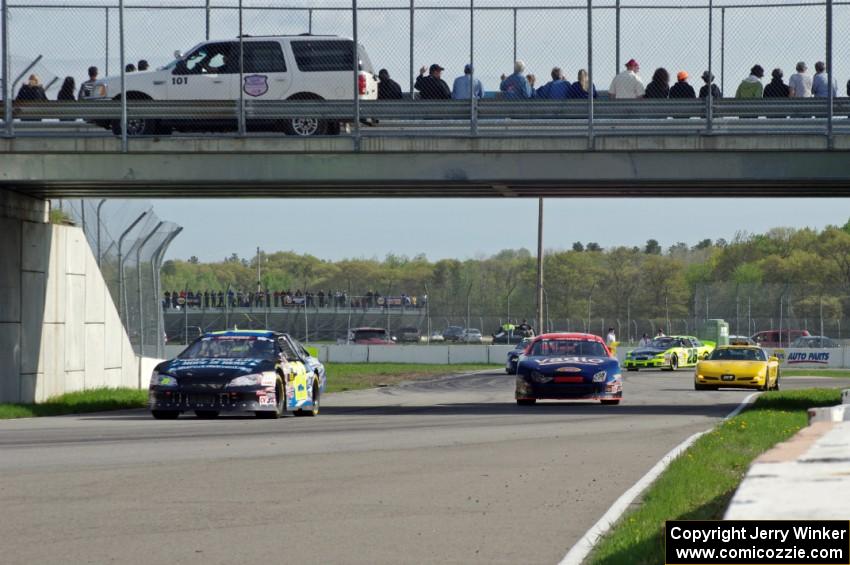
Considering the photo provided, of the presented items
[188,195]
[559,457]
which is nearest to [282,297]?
[188,195]

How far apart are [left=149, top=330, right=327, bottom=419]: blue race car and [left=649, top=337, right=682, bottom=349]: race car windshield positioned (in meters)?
30.9

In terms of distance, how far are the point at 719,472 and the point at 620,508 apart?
7.25 ft

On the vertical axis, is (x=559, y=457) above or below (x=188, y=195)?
below

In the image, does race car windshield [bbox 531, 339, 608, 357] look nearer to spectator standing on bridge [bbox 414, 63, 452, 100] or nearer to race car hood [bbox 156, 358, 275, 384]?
spectator standing on bridge [bbox 414, 63, 452, 100]

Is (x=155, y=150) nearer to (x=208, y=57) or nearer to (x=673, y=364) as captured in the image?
(x=208, y=57)

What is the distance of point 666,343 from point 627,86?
26.5 meters

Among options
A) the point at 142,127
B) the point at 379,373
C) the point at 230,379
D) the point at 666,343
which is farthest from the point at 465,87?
the point at 666,343

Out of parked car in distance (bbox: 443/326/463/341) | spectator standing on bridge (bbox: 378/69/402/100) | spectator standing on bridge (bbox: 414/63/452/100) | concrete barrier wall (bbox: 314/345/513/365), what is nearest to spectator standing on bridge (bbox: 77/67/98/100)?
spectator standing on bridge (bbox: 378/69/402/100)

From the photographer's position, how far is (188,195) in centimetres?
2831

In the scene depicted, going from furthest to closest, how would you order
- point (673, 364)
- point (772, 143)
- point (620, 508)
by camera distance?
point (673, 364) → point (772, 143) → point (620, 508)

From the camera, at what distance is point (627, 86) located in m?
25.9

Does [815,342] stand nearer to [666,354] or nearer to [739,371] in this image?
[666,354]

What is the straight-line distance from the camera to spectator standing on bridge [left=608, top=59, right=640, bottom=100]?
85.0 ft

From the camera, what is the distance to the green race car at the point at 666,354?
167 feet
